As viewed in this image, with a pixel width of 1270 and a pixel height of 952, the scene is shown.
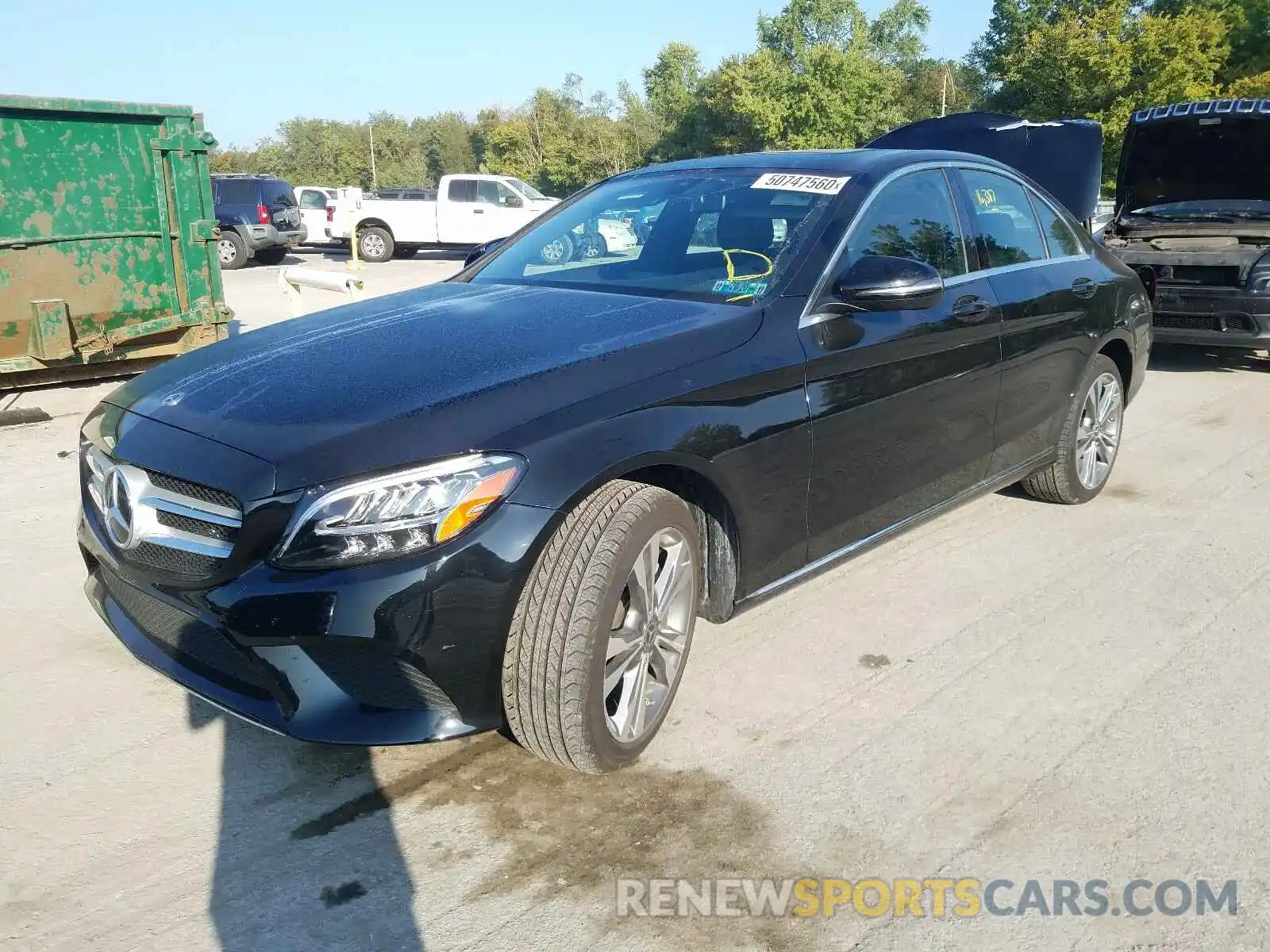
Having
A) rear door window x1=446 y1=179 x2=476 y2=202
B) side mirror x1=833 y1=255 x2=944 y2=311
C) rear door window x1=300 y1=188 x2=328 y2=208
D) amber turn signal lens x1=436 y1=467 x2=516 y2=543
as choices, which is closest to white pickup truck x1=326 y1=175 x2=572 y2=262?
rear door window x1=446 y1=179 x2=476 y2=202

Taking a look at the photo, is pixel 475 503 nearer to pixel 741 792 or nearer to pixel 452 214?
pixel 741 792

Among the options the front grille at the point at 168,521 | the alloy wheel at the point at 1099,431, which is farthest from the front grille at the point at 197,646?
the alloy wheel at the point at 1099,431

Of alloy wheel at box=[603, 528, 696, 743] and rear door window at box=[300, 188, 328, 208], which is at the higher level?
rear door window at box=[300, 188, 328, 208]

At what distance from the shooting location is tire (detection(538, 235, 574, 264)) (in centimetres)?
398

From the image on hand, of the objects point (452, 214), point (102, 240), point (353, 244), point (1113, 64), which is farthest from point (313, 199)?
point (1113, 64)

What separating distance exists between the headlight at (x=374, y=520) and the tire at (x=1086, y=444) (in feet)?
11.1

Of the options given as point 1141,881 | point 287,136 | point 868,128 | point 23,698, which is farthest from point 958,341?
point 287,136

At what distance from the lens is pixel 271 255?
21.5m

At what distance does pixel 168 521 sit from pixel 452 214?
2021cm

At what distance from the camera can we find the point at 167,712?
321cm

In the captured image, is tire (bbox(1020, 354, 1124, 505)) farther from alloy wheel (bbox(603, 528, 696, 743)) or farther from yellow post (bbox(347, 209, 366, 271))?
yellow post (bbox(347, 209, 366, 271))

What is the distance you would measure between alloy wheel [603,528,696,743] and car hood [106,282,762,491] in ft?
1.61

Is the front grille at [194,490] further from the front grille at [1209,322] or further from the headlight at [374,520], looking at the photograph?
the front grille at [1209,322]

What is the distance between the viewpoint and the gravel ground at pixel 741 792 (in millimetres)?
2314
